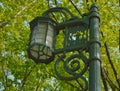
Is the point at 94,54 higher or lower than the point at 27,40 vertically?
lower

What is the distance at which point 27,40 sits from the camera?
11.6 meters

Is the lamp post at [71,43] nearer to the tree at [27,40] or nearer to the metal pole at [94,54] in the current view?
the metal pole at [94,54]

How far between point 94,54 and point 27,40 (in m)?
8.21

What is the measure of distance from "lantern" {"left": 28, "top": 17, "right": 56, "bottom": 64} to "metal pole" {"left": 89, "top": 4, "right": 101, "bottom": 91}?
56 cm

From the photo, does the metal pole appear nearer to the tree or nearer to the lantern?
the lantern

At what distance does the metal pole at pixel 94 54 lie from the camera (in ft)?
11.0

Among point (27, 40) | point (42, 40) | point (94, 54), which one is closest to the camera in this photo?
point (94, 54)

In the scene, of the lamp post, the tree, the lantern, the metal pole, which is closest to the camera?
the metal pole

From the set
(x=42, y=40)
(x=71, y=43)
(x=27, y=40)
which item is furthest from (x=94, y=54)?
(x=27, y=40)

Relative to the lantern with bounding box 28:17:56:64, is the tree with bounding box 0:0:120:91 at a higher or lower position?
higher

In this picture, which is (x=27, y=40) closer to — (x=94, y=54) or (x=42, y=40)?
(x=42, y=40)

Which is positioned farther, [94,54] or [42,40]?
[42,40]

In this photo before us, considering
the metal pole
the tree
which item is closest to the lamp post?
the metal pole

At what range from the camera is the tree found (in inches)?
380
